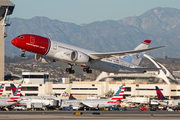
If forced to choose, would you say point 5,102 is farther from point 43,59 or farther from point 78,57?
point 78,57

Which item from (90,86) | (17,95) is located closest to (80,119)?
(17,95)

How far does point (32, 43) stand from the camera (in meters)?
61.3

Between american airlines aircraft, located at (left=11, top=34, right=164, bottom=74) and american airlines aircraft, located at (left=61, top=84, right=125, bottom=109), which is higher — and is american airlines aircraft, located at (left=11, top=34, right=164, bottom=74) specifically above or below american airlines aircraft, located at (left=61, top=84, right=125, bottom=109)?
above

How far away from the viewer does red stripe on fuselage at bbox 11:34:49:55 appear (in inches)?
2413

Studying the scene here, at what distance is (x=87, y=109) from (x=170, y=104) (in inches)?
Answer: 1041

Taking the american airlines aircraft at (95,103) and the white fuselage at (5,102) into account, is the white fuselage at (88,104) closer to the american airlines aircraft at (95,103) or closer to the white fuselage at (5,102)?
the american airlines aircraft at (95,103)

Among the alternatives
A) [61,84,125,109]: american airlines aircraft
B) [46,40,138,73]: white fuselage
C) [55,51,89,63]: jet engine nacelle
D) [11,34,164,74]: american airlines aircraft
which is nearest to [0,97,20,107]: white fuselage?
[61,84,125,109]: american airlines aircraft

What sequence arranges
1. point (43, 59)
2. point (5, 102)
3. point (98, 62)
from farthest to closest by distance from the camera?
point (5, 102) → point (98, 62) → point (43, 59)

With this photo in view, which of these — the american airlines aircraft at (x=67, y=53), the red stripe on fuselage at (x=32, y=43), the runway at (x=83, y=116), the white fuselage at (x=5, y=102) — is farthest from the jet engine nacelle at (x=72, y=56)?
the white fuselage at (x=5, y=102)

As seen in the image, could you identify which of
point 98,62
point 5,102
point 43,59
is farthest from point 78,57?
point 5,102

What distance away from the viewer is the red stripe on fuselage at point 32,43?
61281 mm

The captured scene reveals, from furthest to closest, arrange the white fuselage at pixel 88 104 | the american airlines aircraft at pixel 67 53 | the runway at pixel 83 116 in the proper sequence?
1. the white fuselage at pixel 88 104
2. the runway at pixel 83 116
3. the american airlines aircraft at pixel 67 53

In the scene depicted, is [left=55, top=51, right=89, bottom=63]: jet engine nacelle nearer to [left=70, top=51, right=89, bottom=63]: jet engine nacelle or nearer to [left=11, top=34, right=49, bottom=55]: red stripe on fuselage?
[left=70, top=51, right=89, bottom=63]: jet engine nacelle

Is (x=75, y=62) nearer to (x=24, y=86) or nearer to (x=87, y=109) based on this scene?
(x=87, y=109)
